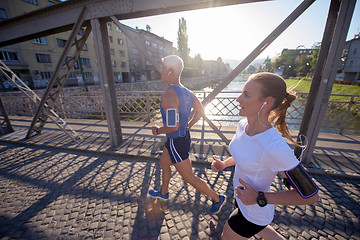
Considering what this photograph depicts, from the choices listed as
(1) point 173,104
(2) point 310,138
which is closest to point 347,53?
(2) point 310,138

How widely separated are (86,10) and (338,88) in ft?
98.0

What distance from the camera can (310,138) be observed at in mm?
2988

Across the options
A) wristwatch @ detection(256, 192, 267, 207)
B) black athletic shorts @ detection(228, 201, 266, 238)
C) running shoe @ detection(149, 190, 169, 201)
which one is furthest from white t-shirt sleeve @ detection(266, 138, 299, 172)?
running shoe @ detection(149, 190, 169, 201)

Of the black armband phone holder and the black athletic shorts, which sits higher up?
the black armband phone holder

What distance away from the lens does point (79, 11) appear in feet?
11.0

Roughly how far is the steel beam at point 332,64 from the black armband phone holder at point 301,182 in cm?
274

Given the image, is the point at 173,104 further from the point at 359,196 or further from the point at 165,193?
the point at 359,196

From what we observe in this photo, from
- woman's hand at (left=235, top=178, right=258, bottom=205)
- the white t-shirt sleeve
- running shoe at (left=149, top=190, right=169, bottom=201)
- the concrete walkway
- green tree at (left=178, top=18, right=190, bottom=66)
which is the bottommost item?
the concrete walkway

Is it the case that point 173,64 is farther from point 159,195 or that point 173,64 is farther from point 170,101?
point 159,195

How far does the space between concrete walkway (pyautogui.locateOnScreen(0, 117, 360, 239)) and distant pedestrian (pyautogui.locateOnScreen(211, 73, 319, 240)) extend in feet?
3.23

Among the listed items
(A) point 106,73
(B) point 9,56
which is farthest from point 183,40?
Answer: (A) point 106,73

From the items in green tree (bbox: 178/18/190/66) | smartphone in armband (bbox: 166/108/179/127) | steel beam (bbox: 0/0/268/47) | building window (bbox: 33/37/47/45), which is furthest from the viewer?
green tree (bbox: 178/18/190/66)

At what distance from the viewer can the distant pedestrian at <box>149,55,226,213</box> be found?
177 cm

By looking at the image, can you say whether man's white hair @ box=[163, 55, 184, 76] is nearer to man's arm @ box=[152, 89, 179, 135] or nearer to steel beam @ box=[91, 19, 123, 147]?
man's arm @ box=[152, 89, 179, 135]
